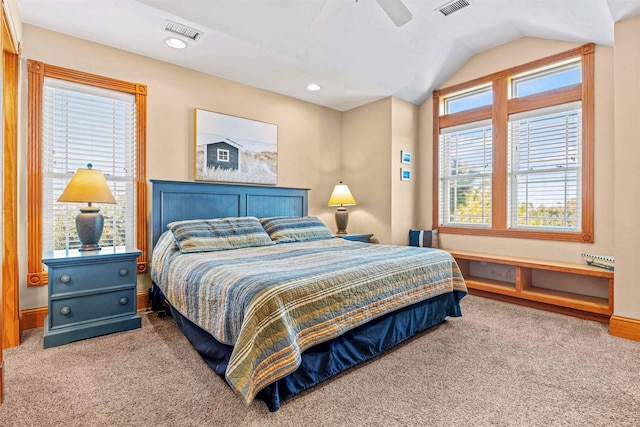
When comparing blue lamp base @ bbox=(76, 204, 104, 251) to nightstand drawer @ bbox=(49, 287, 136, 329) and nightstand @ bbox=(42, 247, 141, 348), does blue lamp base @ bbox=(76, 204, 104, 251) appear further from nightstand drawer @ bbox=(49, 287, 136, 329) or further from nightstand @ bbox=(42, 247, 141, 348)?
nightstand drawer @ bbox=(49, 287, 136, 329)

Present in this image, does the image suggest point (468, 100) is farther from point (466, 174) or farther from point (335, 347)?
point (335, 347)

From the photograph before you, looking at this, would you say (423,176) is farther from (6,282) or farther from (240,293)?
(6,282)

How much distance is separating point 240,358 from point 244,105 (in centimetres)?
315

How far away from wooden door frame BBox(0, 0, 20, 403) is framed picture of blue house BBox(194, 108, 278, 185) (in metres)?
1.44

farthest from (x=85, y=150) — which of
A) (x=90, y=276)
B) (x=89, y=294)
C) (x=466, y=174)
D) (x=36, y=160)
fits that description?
(x=466, y=174)

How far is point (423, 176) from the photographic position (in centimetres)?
464

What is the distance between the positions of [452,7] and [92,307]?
4.08 m

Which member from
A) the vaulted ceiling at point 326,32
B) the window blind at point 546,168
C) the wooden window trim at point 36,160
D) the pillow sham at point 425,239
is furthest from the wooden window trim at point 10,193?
the window blind at point 546,168

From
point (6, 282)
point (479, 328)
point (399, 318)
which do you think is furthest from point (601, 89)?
point (6, 282)

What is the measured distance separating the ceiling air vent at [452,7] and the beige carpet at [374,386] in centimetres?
296

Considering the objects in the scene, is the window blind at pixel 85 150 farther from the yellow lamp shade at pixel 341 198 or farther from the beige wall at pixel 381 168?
the beige wall at pixel 381 168

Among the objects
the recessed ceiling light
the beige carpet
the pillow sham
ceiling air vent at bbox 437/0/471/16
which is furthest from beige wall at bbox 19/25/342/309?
ceiling air vent at bbox 437/0/471/16

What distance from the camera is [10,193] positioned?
7.95 ft

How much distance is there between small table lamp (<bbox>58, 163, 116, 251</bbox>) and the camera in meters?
2.56
